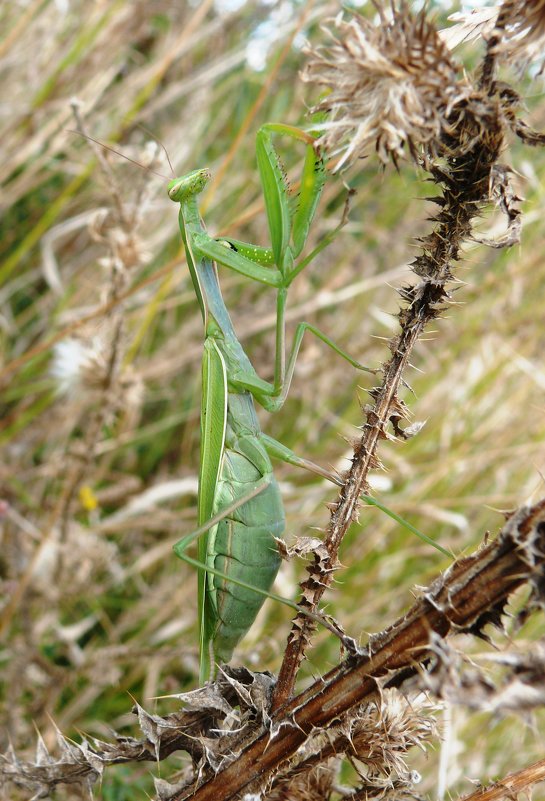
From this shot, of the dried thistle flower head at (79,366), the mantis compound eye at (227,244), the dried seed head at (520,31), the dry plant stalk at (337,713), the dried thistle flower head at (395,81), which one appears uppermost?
the dried seed head at (520,31)

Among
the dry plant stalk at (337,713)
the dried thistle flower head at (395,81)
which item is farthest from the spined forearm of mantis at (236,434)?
the dried thistle flower head at (395,81)

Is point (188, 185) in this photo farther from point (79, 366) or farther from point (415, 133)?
point (415, 133)

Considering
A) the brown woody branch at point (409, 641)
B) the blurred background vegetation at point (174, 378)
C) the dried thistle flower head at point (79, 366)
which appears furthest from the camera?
the blurred background vegetation at point (174, 378)

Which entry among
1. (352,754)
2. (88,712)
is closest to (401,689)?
(352,754)

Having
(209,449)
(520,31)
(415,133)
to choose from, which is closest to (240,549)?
(209,449)

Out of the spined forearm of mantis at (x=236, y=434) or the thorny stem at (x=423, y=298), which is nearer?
the thorny stem at (x=423, y=298)

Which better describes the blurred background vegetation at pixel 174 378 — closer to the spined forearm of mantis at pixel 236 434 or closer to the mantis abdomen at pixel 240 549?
the spined forearm of mantis at pixel 236 434

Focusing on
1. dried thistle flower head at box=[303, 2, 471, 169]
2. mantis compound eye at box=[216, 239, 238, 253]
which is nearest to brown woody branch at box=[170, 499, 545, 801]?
dried thistle flower head at box=[303, 2, 471, 169]

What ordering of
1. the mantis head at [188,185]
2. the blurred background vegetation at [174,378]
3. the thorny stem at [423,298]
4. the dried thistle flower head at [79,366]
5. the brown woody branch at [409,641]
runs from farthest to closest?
the blurred background vegetation at [174,378] → the dried thistle flower head at [79,366] → the mantis head at [188,185] → the thorny stem at [423,298] → the brown woody branch at [409,641]

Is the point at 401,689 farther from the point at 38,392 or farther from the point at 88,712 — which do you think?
the point at 38,392
